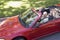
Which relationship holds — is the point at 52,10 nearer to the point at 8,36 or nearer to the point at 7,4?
the point at 8,36

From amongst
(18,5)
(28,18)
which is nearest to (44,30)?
(28,18)

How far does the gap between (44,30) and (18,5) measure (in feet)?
20.1

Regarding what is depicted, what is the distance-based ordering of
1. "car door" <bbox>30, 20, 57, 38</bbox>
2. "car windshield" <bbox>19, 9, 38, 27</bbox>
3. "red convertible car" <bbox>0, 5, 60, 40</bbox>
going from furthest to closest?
"car windshield" <bbox>19, 9, 38, 27</bbox> → "car door" <bbox>30, 20, 57, 38</bbox> → "red convertible car" <bbox>0, 5, 60, 40</bbox>

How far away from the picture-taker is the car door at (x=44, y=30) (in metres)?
6.71

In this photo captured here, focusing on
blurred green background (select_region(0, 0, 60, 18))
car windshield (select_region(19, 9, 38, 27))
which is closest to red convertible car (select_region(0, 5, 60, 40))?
car windshield (select_region(19, 9, 38, 27))

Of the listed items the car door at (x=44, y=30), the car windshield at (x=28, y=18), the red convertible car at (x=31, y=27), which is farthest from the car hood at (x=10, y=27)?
the car door at (x=44, y=30)

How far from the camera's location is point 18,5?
41.7ft

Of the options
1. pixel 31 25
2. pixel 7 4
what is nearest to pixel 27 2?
pixel 7 4

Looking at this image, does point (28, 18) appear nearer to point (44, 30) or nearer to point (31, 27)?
point (31, 27)

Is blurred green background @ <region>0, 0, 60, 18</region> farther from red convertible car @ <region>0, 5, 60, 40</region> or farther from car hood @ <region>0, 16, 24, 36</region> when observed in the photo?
red convertible car @ <region>0, 5, 60, 40</region>

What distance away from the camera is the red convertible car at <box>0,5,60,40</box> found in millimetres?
6543

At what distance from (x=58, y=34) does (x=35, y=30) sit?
89 centimetres

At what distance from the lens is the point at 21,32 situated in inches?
258

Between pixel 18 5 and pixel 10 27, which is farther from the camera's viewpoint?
pixel 18 5
